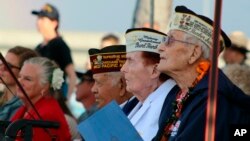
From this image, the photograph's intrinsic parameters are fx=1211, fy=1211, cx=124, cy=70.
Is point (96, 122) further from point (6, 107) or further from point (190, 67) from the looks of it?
point (6, 107)

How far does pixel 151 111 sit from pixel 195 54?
81 centimetres

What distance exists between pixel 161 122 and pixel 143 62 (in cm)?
88

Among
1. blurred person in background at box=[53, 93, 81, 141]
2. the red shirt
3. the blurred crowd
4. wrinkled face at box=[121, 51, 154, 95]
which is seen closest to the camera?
the blurred crowd

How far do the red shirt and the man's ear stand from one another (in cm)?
198

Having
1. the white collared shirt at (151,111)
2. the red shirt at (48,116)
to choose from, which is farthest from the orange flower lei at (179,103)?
the red shirt at (48,116)

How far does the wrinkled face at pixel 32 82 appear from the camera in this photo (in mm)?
9117

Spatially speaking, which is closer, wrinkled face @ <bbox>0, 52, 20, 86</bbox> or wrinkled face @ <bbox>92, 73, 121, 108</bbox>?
wrinkled face @ <bbox>92, 73, 121, 108</bbox>

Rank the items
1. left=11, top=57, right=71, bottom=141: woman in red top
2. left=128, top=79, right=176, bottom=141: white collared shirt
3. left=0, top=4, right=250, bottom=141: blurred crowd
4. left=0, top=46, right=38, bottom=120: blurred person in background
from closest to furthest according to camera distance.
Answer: left=0, top=4, right=250, bottom=141: blurred crowd → left=128, top=79, right=176, bottom=141: white collared shirt → left=11, top=57, right=71, bottom=141: woman in red top → left=0, top=46, right=38, bottom=120: blurred person in background

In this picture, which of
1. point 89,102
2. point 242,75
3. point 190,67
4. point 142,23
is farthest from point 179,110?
point 142,23

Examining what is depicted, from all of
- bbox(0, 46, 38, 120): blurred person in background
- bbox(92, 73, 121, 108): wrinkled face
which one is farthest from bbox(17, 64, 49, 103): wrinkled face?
bbox(92, 73, 121, 108): wrinkled face

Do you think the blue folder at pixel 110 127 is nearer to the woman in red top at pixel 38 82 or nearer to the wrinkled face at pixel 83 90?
the woman in red top at pixel 38 82

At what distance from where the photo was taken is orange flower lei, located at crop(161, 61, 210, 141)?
6672mm

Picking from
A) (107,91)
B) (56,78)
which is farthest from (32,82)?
(107,91)

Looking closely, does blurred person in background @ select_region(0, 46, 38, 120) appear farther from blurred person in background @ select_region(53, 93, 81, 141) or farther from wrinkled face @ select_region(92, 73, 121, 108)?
wrinkled face @ select_region(92, 73, 121, 108)
